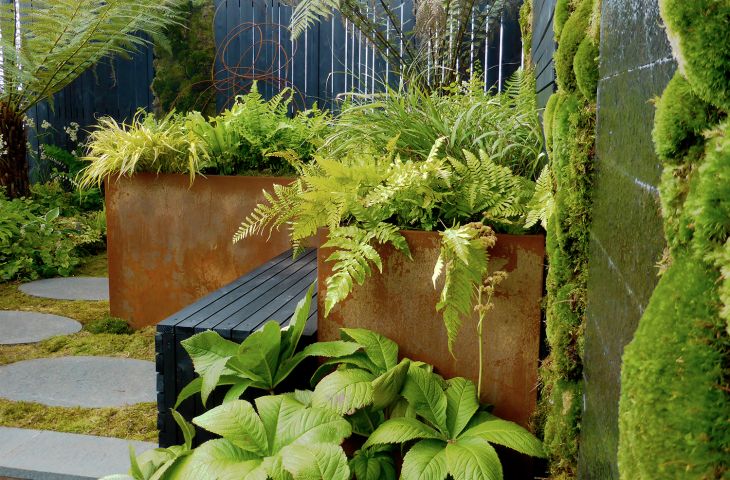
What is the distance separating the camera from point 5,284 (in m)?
4.82

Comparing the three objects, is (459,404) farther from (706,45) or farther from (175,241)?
(175,241)

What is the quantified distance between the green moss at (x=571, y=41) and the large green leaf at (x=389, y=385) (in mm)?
780

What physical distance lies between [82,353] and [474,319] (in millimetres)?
2298

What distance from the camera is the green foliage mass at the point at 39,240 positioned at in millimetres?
5023

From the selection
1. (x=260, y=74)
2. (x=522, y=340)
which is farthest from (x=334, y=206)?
(x=260, y=74)

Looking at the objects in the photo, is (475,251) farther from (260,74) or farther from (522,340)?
(260,74)

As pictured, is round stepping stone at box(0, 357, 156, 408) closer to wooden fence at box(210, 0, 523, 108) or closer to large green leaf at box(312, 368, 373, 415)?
large green leaf at box(312, 368, 373, 415)

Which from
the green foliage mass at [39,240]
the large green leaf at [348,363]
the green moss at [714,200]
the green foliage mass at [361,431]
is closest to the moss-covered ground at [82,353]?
the green foliage mass at [39,240]

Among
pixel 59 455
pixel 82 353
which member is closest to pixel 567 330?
pixel 59 455

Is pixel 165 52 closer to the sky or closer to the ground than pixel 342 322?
closer to the sky

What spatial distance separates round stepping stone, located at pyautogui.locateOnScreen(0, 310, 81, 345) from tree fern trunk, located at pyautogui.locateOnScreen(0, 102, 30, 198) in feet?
6.20

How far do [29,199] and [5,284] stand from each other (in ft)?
3.67

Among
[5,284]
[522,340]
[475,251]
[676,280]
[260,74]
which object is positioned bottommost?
[5,284]

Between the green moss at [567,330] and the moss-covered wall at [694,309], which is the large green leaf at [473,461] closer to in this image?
the green moss at [567,330]
